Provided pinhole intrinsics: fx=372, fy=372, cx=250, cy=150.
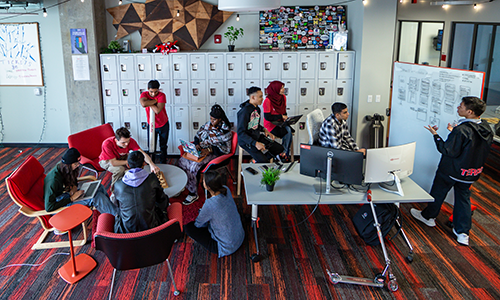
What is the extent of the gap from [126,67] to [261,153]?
121 inches

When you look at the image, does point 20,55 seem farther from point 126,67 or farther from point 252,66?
point 252,66

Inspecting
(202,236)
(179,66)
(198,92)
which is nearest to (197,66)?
(179,66)

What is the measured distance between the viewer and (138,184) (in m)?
3.11

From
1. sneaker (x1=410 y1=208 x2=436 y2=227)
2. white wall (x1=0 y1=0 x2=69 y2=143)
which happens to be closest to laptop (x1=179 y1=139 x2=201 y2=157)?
sneaker (x1=410 y1=208 x2=436 y2=227)

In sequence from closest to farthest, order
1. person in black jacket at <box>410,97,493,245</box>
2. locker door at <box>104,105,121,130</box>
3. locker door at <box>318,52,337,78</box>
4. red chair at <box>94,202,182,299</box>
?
red chair at <box>94,202,182,299</box>, person in black jacket at <box>410,97,493,245</box>, locker door at <box>318,52,337,78</box>, locker door at <box>104,105,121,130</box>

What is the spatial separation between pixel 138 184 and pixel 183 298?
1.05 m

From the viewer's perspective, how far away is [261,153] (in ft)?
15.9

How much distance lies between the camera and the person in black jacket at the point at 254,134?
Answer: 185 inches

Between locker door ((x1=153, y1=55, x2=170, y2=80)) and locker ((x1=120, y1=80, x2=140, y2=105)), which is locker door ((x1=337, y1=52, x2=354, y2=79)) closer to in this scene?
locker door ((x1=153, y1=55, x2=170, y2=80))

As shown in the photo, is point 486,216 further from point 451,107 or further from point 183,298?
point 183,298

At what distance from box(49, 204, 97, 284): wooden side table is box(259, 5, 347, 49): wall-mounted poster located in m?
4.40

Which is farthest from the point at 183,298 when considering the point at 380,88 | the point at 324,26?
the point at 324,26

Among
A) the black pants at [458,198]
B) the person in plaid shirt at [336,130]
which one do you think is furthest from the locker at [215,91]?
the black pants at [458,198]

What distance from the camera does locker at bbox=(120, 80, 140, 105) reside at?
6.41m
